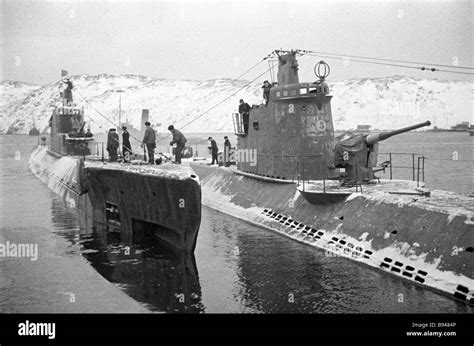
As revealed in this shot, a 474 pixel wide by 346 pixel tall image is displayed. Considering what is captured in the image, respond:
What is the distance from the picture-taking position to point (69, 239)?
1927 centimetres

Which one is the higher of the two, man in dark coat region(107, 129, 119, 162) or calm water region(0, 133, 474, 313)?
man in dark coat region(107, 129, 119, 162)

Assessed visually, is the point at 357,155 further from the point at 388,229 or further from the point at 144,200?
the point at 144,200

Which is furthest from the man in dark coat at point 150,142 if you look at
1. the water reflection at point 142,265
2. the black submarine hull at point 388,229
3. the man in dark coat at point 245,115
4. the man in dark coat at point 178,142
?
the man in dark coat at point 245,115

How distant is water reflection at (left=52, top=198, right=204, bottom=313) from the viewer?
1247cm

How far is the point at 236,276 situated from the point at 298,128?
8874 millimetres

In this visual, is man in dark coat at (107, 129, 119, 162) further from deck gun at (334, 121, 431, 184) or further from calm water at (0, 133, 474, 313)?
deck gun at (334, 121, 431, 184)

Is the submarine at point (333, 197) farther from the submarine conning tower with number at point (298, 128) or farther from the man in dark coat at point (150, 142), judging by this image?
the man in dark coat at point (150, 142)

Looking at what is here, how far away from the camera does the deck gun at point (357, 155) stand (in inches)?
736

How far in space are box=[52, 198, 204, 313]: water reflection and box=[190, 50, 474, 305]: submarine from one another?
15.7 feet

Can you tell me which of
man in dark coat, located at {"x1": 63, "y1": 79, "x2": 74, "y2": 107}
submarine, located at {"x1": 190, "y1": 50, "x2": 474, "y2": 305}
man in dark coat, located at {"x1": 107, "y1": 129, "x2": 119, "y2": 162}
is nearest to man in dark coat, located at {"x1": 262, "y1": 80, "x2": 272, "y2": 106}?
submarine, located at {"x1": 190, "y1": 50, "x2": 474, "y2": 305}

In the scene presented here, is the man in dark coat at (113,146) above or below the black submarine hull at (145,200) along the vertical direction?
above

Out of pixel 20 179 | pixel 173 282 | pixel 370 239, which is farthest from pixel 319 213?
pixel 20 179

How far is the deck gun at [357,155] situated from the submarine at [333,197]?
0.04 m
